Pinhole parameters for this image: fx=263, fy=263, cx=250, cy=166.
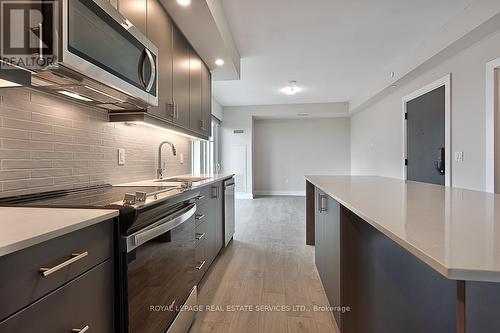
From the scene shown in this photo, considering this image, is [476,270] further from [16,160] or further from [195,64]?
[195,64]

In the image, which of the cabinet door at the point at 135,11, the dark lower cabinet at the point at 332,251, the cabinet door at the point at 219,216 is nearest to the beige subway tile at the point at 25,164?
the cabinet door at the point at 135,11

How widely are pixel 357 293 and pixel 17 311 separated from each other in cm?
146

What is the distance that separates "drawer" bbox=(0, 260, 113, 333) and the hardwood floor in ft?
2.95

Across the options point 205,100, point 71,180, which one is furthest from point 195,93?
point 71,180

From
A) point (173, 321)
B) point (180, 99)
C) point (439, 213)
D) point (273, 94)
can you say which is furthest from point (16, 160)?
point (273, 94)

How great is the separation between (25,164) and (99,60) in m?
0.61

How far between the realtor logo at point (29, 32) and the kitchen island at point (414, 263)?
4.18 feet

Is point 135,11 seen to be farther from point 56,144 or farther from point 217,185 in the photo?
point 217,185

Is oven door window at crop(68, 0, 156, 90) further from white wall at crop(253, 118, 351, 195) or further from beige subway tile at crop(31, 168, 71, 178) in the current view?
white wall at crop(253, 118, 351, 195)

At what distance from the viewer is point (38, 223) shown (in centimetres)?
78

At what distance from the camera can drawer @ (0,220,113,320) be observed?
606 millimetres

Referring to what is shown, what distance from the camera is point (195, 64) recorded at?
2873 millimetres

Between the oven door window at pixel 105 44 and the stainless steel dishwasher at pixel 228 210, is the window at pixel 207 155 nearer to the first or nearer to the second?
the stainless steel dishwasher at pixel 228 210

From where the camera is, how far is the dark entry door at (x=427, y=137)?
11.7ft
